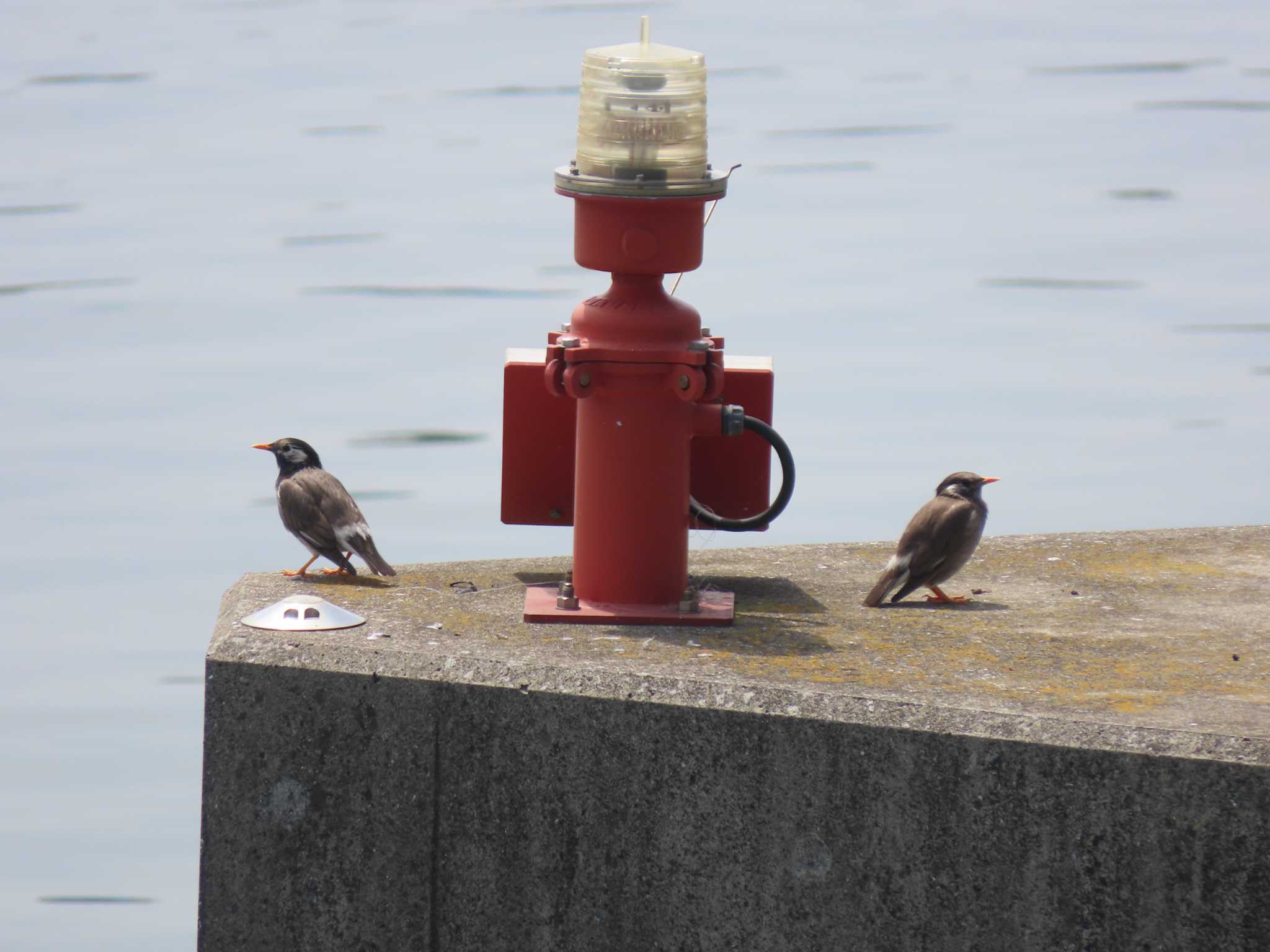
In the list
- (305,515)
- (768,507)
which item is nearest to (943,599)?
(768,507)

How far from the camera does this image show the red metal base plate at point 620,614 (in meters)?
4.96

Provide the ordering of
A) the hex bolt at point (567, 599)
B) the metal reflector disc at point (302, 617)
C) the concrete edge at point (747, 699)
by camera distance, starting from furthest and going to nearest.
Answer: the hex bolt at point (567, 599) < the metal reflector disc at point (302, 617) < the concrete edge at point (747, 699)

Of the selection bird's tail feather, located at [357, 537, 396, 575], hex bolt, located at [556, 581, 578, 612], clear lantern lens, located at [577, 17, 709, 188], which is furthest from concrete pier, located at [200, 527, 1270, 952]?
clear lantern lens, located at [577, 17, 709, 188]

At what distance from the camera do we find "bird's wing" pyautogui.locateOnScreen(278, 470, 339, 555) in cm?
602

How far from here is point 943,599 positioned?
17.9 feet

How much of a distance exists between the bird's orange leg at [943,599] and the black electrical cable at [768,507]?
1.72 feet

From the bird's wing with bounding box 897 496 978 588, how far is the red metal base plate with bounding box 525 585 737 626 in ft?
2.01

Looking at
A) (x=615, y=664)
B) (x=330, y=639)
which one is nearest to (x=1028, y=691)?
(x=615, y=664)

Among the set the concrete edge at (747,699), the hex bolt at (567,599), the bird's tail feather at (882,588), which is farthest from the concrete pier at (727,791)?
the bird's tail feather at (882,588)

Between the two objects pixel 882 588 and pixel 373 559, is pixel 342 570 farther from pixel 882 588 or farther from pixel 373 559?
pixel 882 588

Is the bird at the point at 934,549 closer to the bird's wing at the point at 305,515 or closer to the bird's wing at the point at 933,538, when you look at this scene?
the bird's wing at the point at 933,538

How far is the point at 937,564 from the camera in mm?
5418

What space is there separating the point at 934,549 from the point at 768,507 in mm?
476

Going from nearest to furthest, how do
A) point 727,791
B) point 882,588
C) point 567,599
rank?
1. point 727,791
2. point 567,599
3. point 882,588
